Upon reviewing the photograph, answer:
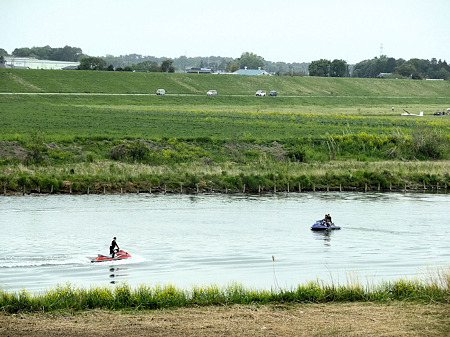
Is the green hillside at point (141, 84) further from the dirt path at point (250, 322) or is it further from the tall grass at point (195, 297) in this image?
the dirt path at point (250, 322)

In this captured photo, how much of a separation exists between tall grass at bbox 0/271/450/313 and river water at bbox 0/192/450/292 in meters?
1.76

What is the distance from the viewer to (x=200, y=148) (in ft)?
290

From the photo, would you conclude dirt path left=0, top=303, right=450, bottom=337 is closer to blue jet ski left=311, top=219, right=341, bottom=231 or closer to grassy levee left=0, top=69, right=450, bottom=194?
blue jet ski left=311, top=219, right=341, bottom=231

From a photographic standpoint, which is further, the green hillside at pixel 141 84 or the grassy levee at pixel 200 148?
the green hillside at pixel 141 84

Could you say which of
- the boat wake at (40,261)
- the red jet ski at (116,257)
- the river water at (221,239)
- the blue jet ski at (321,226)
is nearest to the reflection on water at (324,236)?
the river water at (221,239)

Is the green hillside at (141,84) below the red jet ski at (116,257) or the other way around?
the other way around

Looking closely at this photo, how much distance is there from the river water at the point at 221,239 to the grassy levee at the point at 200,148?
3046mm

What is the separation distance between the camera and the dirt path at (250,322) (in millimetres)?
25266

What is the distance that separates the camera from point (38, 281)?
3772 cm

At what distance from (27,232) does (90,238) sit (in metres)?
4.50

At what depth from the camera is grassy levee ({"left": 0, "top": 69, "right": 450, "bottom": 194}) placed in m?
71.1

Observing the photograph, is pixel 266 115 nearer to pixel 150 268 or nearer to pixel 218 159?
pixel 218 159

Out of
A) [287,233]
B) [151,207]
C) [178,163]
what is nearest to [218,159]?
[178,163]

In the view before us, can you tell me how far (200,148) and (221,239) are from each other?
1499 inches
